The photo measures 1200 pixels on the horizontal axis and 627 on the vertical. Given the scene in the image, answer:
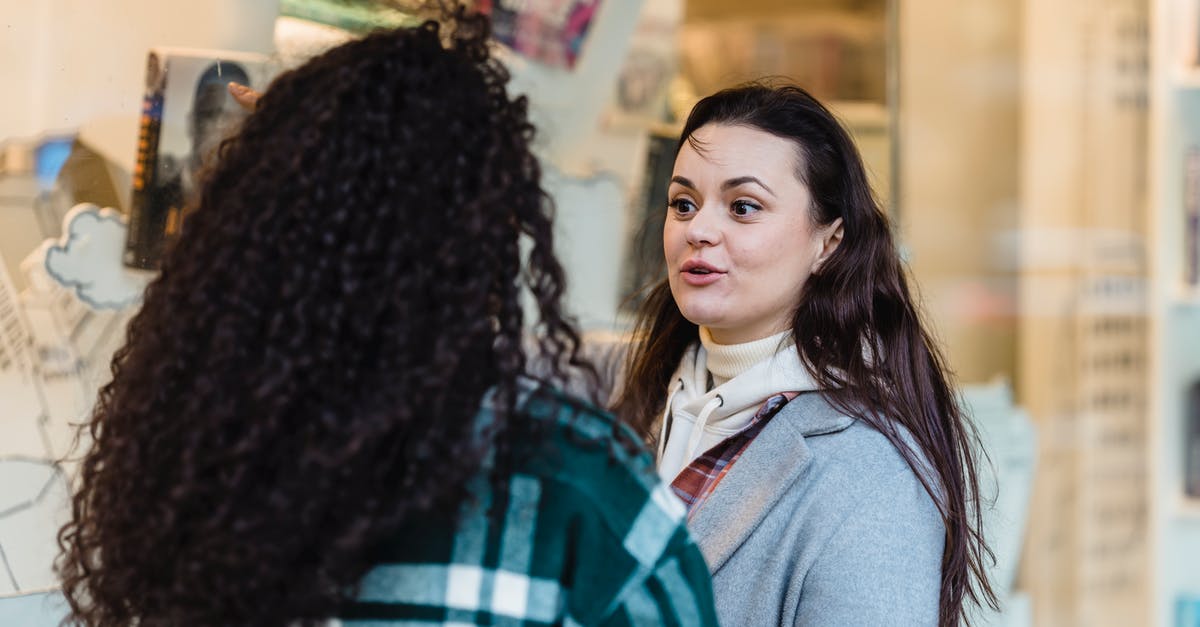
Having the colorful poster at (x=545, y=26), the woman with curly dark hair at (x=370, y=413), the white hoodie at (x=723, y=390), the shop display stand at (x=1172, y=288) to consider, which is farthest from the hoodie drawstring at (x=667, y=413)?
the shop display stand at (x=1172, y=288)

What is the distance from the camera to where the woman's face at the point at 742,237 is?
4.55 feet

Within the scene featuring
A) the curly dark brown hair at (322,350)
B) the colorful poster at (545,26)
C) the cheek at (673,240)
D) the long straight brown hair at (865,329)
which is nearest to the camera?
the curly dark brown hair at (322,350)

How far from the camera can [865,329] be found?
1416 millimetres

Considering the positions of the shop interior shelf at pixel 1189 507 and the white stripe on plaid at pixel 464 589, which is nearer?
the white stripe on plaid at pixel 464 589

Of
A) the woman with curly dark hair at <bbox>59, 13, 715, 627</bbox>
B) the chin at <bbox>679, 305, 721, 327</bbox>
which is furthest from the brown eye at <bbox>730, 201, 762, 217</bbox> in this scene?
the woman with curly dark hair at <bbox>59, 13, 715, 627</bbox>

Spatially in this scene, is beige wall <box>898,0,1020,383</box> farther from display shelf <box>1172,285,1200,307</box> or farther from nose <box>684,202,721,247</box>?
nose <box>684,202,721,247</box>

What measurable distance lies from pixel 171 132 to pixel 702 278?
695mm

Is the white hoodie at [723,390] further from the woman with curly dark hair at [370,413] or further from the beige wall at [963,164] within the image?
the beige wall at [963,164]

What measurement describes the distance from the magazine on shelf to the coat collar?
0.73m

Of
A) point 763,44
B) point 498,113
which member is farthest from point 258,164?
point 763,44

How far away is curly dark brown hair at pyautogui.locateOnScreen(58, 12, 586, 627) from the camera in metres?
0.83

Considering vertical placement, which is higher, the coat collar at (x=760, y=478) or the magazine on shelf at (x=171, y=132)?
the magazine on shelf at (x=171, y=132)

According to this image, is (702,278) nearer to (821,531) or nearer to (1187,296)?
(821,531)

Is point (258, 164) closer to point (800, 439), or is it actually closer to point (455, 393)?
point (455, 393)
